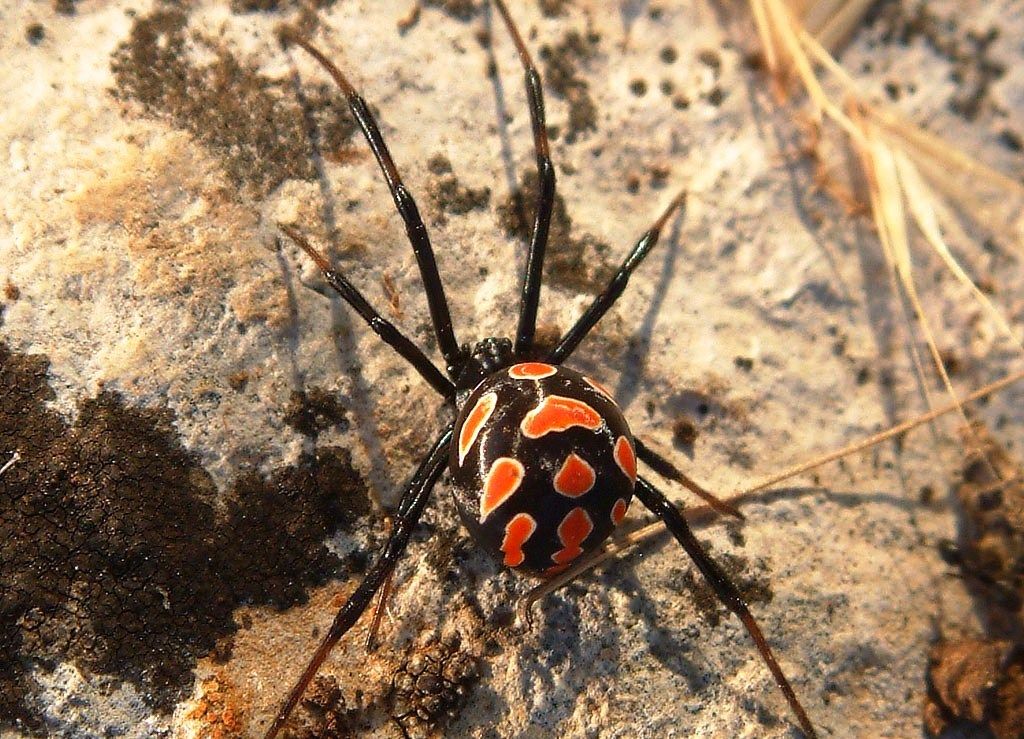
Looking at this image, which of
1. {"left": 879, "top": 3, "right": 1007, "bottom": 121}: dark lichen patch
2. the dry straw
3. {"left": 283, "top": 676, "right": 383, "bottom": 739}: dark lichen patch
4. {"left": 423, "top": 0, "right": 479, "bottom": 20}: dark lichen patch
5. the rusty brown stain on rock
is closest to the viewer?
{"left": 283, "top": 676, "right": 383, "bottom": 739}: dark lichen patch

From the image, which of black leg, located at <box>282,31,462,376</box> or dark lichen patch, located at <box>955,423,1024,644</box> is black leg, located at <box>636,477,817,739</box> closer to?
black leg, located at <box>282,31,462,376</box>

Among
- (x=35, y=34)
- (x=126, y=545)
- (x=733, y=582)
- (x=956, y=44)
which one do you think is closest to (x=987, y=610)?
(x=733, y=582)

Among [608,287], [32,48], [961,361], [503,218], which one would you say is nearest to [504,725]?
[608,287]

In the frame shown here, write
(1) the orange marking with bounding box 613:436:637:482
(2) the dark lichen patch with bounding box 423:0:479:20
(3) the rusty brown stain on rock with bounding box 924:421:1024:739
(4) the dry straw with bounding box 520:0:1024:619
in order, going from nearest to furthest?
(1) the orange marking with bounding box 613:436:637:482 < (3) the rusty brown stain on rock with bounding box 924:421:1024:739 < (2) the dark lichen patch with bounding box 423:0:479:20 < (4) the dry straw with bounding box 520:0:1024:619

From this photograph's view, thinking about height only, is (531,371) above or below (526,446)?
above

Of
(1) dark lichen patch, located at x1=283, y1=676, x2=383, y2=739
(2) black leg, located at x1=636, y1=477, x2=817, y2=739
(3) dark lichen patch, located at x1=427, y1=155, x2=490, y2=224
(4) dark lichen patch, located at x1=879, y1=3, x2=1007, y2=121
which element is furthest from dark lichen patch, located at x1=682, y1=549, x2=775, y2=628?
(4) dark lichen patch, located at x1=879, y1=3, x2=1007, y2=121

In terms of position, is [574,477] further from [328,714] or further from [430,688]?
[328,714]

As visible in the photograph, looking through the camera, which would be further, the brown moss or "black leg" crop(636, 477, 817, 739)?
the brown moss
